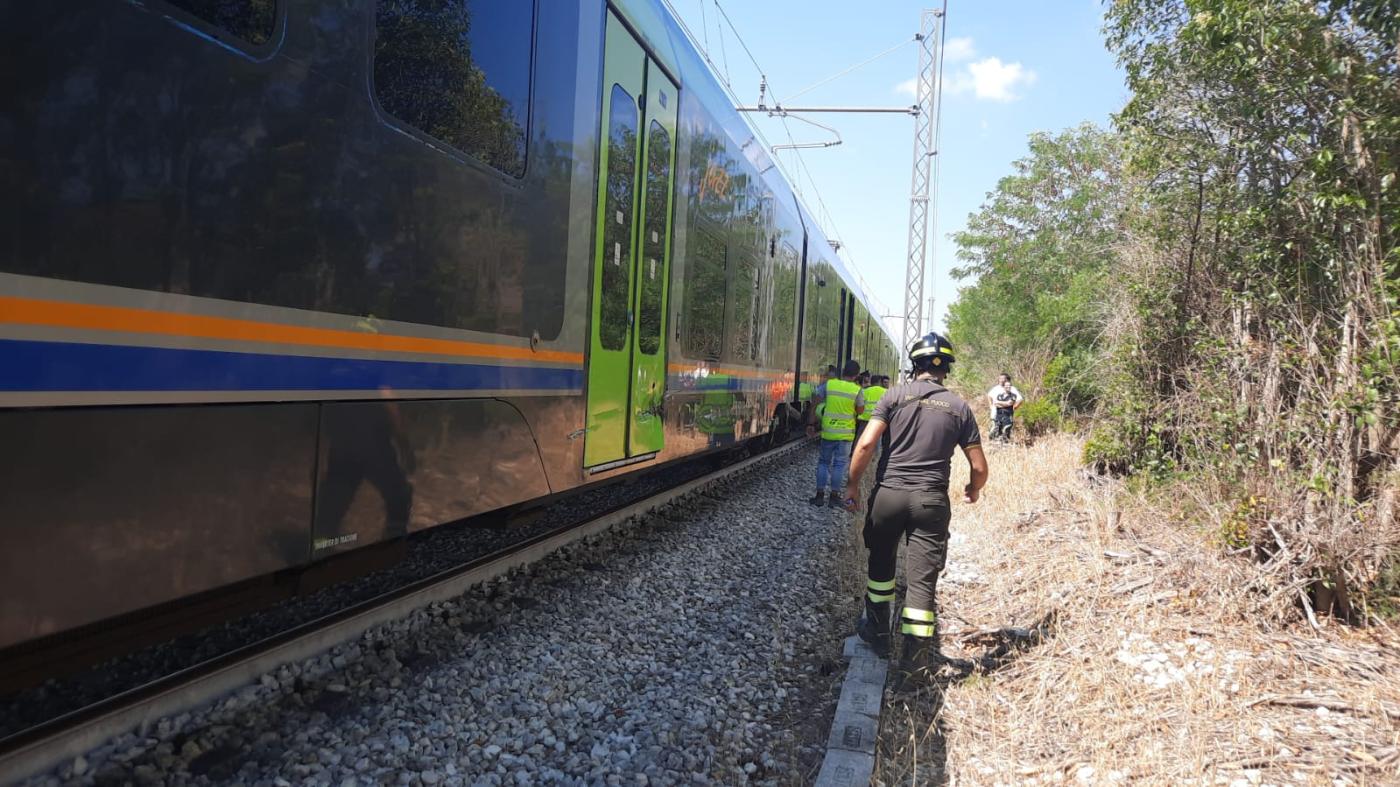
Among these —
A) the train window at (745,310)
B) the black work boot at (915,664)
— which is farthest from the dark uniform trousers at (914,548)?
the train window at (745,310)

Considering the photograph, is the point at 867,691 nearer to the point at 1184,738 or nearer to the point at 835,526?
the point at 1184,738

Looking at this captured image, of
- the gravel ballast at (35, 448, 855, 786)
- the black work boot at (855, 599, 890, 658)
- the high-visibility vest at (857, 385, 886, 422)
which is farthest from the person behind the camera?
the high-visibility vest at (857, 385, 886, 422)

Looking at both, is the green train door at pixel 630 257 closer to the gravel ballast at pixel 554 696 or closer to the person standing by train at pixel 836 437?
the gravel ballast at pixel 554 696

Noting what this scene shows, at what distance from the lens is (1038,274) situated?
23.4 metres

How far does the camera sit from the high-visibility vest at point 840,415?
31.7 ft

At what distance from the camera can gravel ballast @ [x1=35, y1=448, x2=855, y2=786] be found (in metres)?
2.97

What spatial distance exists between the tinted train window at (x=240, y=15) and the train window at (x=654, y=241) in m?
3.53

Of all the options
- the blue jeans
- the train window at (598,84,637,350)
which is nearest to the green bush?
the blue jeans

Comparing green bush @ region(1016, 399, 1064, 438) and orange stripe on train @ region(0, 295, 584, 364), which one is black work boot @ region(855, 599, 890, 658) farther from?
green bush @ region(1016, 399, 1064, 438)

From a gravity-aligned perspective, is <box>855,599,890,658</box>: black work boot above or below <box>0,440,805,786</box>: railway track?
below

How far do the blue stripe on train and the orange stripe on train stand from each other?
0.05 meters

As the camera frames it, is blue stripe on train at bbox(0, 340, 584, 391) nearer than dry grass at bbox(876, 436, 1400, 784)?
Yes

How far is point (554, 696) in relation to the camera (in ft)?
12.3

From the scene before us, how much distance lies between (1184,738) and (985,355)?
2785 centimetres
